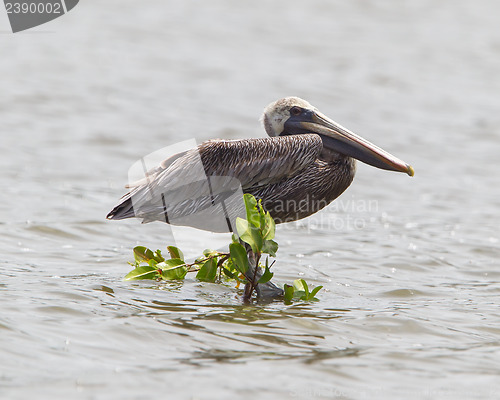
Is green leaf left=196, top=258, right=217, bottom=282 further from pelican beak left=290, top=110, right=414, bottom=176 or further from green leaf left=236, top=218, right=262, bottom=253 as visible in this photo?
pelican beak left=290, top=110, right=414, bottom=176

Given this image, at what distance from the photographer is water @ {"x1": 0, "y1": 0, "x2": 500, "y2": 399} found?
456 centimetres

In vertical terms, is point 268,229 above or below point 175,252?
above

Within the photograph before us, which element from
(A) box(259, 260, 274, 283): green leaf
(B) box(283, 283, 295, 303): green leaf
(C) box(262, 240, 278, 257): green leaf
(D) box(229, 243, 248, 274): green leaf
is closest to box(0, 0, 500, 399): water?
(B) box(283, 283, 295, 303): green leaf

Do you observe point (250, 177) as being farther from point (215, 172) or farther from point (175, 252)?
point (175, 252)

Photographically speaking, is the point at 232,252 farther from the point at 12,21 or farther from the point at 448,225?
the point at 12,21

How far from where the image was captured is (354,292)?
21.1 feet

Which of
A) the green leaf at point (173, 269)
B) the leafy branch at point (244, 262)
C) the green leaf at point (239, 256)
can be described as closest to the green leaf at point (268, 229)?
the leafy branch at point (244, 262)

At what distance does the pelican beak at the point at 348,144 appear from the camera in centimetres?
A: 594

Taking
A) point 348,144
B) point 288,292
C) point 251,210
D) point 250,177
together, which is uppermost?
point 348,144

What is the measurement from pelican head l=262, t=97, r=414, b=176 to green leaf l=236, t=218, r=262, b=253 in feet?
3.59

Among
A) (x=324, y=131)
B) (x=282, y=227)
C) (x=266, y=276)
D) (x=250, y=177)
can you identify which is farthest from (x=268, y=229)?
(x=282, y=227)

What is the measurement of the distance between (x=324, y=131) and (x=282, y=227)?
296 cm

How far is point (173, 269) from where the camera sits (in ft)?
18.9

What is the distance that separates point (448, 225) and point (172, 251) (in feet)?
14.1
